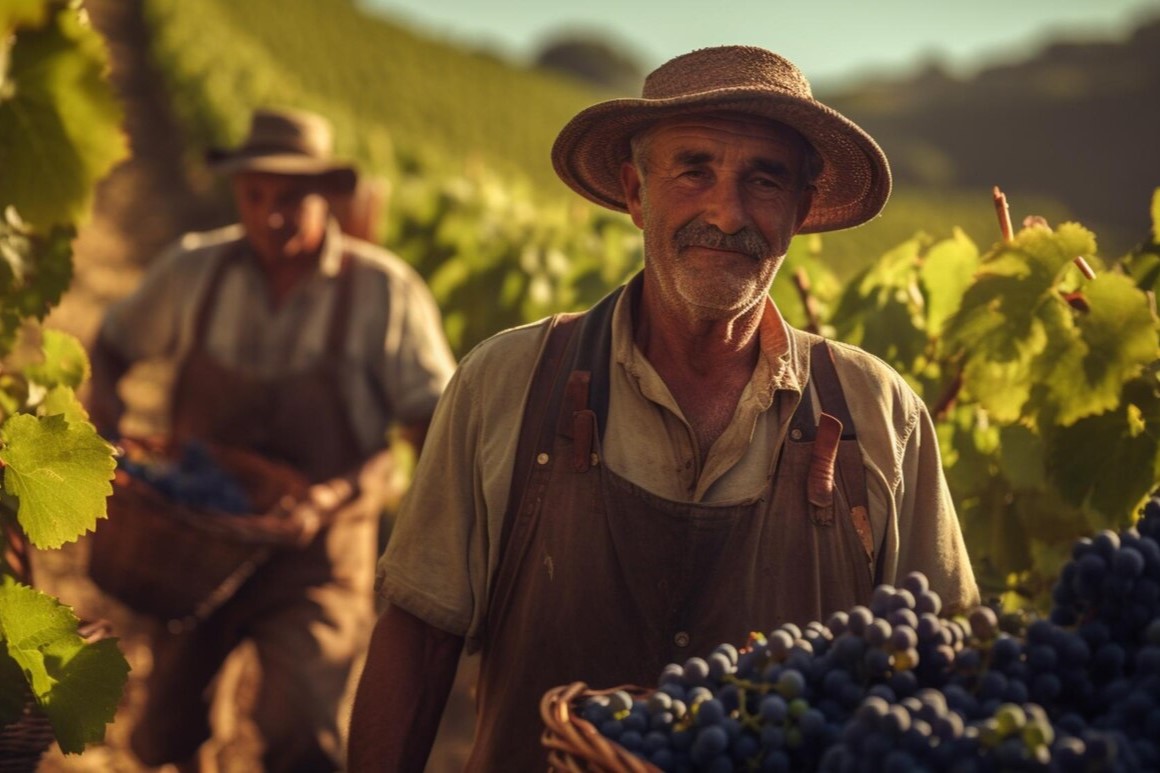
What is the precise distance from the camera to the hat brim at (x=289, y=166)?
223 inches

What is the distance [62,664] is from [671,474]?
1.15 m

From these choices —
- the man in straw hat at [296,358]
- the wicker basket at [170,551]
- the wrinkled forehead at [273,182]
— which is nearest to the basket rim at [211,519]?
the wicker basket at [170,551]

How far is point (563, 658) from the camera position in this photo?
2.80 metres

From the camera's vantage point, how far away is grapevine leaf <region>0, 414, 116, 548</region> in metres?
2.69

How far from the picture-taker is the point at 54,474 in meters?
2.71

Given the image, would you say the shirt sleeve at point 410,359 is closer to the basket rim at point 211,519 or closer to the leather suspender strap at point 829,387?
the basket rim at point 211,519

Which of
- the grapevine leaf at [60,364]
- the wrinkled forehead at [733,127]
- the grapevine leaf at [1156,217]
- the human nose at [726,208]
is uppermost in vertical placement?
the grapevine leaf at [1156,217]

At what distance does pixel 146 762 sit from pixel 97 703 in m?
2.69

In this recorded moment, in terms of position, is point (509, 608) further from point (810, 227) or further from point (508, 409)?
point (810, 227)

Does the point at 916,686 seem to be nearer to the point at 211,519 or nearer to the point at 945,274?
the point at 945,274

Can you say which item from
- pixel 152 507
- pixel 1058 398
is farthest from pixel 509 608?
pixel 152 507

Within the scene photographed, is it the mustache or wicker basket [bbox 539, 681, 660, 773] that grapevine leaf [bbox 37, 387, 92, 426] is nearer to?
A: the mustache

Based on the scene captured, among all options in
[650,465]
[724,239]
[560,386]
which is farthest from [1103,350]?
Answer: [560,386]

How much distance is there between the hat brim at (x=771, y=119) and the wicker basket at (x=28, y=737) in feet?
4.45
